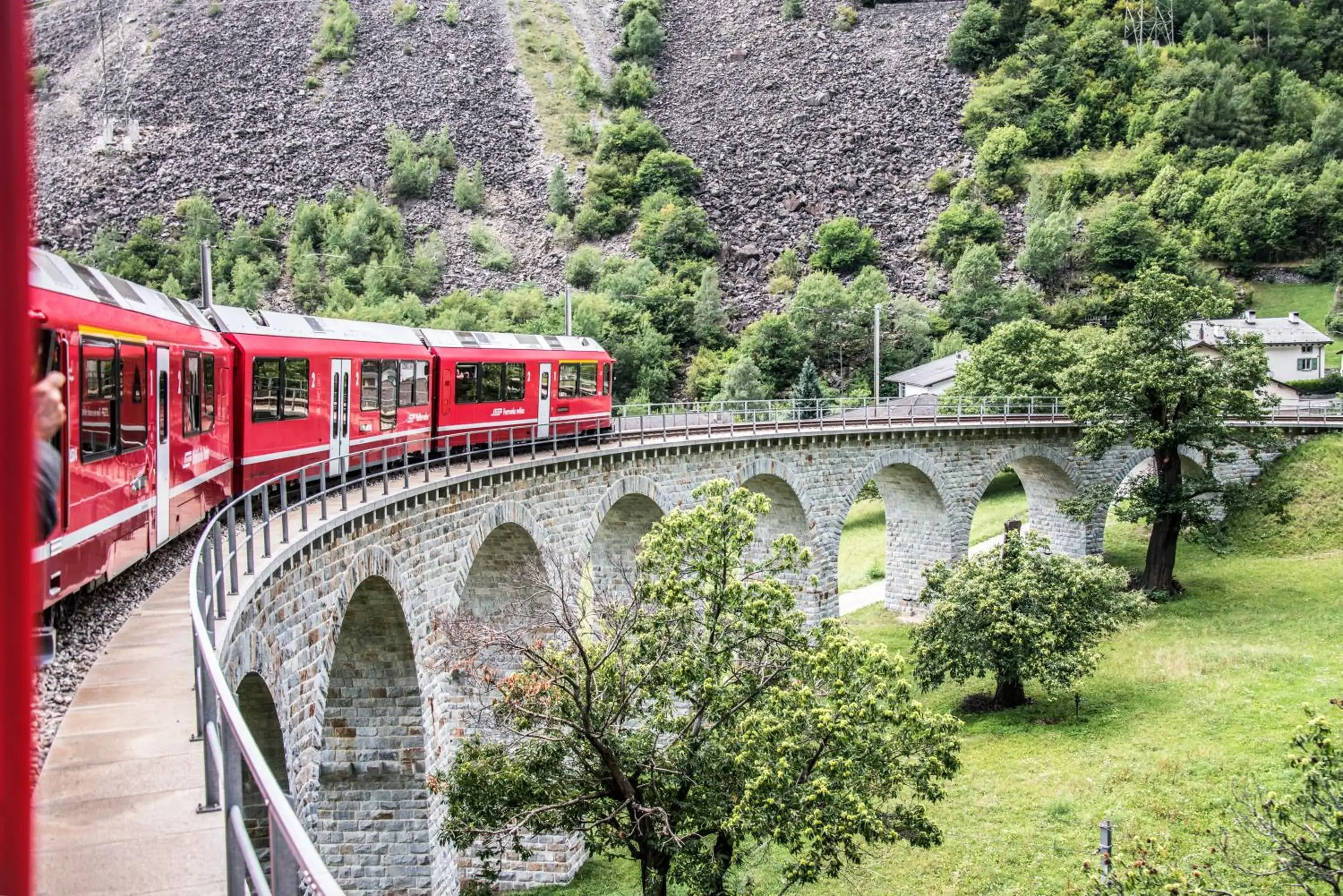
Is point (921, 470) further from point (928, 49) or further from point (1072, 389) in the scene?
point (928, 49)

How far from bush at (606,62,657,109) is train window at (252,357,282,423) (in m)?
94.4

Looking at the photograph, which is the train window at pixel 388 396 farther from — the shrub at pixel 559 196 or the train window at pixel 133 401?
the shrub at pixel 559 196

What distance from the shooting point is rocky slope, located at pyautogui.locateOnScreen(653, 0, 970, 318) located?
88375 millimetres

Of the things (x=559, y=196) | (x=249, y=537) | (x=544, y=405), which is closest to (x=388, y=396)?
(x=544, y=405)

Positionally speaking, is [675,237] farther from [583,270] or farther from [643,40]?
[643,40]

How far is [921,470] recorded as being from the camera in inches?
1558

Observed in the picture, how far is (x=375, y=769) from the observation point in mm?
19281

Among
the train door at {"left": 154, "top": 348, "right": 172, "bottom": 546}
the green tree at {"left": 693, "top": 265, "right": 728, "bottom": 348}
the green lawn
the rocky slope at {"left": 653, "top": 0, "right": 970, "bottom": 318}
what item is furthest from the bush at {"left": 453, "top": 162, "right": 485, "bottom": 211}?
the train door at {"left": 154, "top": 348, "right": 172, "bottom": 546}

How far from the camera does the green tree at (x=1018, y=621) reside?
27.2 m

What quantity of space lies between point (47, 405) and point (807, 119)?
341 ft

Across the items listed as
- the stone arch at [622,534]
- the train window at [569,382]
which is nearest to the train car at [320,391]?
the train window at [569,382]

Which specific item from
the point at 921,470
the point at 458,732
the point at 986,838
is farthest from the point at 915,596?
the point at 458,732

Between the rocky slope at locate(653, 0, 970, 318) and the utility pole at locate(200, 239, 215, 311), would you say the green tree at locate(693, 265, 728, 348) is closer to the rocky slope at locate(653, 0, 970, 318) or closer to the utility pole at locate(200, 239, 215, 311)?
the rocky slope at locate(653, 0, 970, 318)

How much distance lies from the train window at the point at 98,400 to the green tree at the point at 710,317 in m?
64.8
